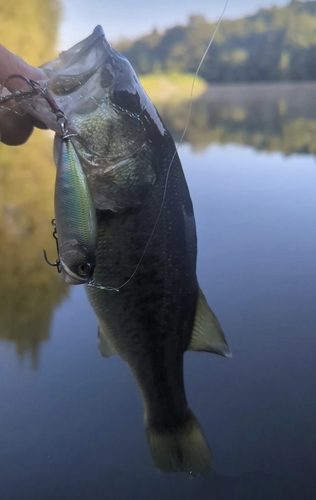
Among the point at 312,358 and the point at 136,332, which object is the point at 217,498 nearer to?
the point at 312,358

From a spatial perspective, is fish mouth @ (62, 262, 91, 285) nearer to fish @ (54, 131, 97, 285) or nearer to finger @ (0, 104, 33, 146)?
fish @ (54, 131, 97, 285)

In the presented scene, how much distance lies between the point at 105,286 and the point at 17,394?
1601 millimetres

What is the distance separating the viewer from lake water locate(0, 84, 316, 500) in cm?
161

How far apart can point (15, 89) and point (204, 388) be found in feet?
5.81

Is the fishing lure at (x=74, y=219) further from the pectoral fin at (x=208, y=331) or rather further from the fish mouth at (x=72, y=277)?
the pectoral fin at (x=208, y=331)

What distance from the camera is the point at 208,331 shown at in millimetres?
767

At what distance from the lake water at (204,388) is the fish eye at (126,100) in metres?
0.84

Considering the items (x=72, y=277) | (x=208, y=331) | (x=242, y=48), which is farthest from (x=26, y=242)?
(x=72, y=277)

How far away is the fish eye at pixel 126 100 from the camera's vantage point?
0.68 meters

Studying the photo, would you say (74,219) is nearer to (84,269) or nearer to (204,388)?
(84,269)

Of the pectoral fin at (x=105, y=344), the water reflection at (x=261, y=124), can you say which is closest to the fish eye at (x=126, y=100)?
the pectoral fin at (x=105, y=344)

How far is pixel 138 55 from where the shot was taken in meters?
1.22

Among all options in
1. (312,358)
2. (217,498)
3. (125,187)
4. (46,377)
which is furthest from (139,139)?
(312,358)

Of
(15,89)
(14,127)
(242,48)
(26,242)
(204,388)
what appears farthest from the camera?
(26,242)
